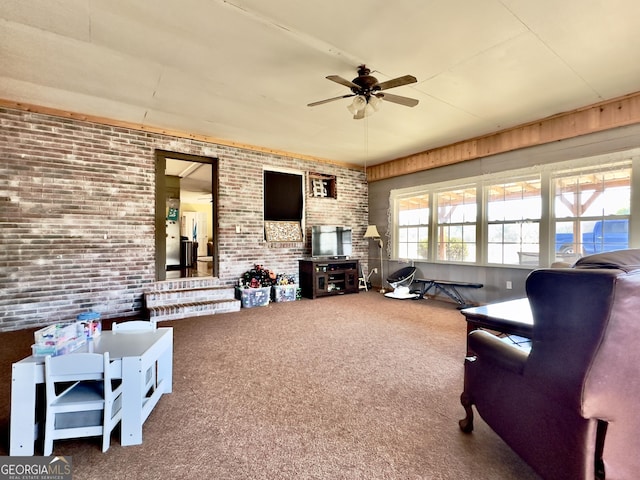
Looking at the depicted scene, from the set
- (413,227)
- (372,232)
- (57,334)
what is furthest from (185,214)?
(57,334)

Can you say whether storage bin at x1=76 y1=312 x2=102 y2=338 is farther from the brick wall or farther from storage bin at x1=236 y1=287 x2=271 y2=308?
storage bin at x1=236 y1=287 x2=271 y2=308

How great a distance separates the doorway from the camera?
15.2ft

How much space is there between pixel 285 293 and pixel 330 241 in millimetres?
1410

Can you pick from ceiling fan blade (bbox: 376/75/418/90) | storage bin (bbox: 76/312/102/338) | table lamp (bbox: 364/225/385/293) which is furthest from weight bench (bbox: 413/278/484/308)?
storage bin (bbox: 76/312/102/338)

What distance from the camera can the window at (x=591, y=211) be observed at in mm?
3623

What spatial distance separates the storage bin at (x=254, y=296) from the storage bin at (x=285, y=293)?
280 millimetres

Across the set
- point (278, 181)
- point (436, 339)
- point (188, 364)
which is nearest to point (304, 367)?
point (188, 364)

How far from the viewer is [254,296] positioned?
500 cm

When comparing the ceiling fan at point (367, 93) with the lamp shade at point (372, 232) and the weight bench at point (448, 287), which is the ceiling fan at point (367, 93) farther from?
the lamp shade at point (372, 232)

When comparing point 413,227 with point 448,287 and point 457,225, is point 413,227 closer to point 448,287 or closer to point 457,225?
point 457,225

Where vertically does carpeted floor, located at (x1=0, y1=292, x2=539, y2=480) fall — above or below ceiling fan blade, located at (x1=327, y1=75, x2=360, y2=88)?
below

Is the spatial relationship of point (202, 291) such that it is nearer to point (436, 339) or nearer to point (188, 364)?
point (188, 364)

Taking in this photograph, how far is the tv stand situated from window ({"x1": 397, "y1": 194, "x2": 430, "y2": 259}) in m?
1.12

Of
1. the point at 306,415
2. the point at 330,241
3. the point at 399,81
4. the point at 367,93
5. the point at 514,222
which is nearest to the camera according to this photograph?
the point at 306,415
